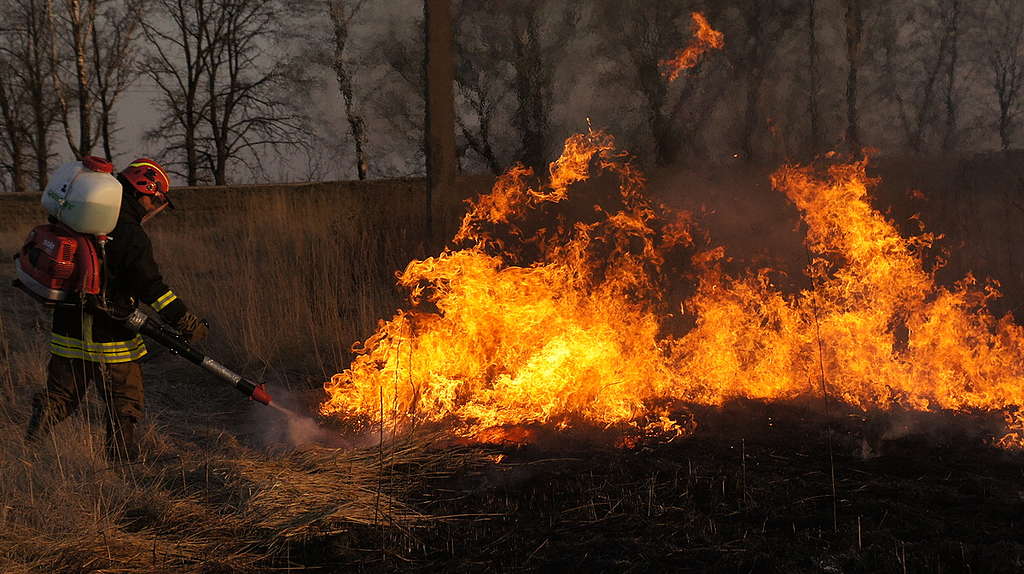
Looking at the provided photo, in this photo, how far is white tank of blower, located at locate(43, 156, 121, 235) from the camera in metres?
4.23

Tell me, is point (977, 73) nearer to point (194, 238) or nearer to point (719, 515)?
point (194, 238)

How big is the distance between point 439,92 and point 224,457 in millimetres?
4864

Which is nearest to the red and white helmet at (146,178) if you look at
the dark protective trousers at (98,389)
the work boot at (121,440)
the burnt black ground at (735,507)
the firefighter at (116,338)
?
the firefighter at (116,338)

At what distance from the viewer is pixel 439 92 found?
8227mm

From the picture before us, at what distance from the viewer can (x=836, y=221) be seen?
19.8 feet

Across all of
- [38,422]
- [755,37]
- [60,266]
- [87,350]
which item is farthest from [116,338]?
[755,37]

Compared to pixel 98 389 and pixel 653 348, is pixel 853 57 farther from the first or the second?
pixel 98 389

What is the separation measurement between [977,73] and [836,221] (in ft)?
111

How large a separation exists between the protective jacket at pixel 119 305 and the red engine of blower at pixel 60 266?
10cm

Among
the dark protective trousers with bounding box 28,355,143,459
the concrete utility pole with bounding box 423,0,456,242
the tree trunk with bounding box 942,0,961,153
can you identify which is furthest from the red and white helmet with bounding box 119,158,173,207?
the tree trunk with bounding box 942,0,961,153

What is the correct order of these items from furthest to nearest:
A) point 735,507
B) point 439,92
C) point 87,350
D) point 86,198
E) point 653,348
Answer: point 439,92, point 653,348, point 87,350, point 86,198, point 735,507

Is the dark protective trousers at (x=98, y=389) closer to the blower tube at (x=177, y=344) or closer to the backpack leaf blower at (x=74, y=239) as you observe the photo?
the blower tube at (x=177, y=344)

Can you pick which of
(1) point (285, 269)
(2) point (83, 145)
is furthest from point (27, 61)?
(1) point (285, 269)

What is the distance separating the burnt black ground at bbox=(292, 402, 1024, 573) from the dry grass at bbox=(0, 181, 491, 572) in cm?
30
